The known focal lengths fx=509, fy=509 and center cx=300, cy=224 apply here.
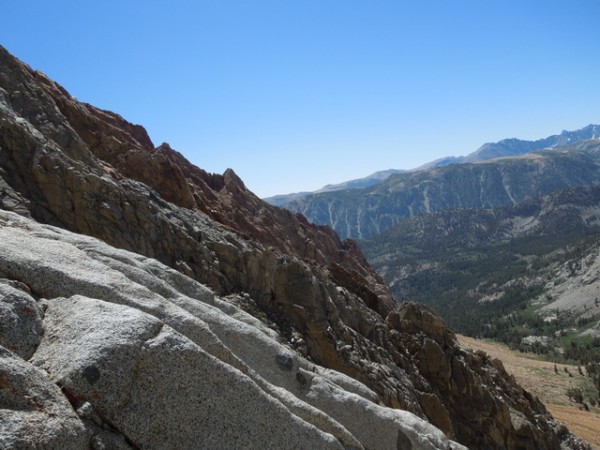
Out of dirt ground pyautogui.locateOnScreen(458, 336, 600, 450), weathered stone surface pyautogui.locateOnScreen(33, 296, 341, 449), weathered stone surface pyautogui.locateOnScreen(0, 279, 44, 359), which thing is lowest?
dirt ground pyautogui.locateOnScreen(458, 336, 600, 450)

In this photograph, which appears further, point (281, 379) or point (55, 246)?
point (281, 379)

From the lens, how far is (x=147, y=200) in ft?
112

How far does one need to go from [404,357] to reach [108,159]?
111 ft

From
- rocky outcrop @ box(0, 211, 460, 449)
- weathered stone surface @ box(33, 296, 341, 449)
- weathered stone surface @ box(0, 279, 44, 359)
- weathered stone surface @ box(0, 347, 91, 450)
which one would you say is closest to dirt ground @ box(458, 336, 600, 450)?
rocky outcrop @ box(0, 211, 460, 449)

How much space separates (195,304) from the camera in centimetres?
1680

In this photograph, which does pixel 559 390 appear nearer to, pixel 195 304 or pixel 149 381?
pixel 195 304

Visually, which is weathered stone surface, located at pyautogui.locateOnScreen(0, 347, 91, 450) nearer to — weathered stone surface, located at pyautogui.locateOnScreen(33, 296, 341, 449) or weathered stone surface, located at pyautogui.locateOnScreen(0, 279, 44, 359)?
weathered stone surface, located at pyautogui.locateOnScreen(33, 296, 341, 449)

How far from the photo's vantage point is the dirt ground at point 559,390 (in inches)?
2260

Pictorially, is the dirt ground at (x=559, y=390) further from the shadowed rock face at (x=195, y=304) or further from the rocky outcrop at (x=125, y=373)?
the rocky outcrop at (x=125, y=373)

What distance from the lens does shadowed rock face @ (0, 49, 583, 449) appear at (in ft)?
38.9

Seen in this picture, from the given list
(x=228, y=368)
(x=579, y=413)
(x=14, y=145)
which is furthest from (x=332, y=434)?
(x=579, y=413)

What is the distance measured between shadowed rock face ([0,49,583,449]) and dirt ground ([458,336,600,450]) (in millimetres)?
16122

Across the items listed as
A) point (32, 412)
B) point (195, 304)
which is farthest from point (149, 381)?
point (195, 304)

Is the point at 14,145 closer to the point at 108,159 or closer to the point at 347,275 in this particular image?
the point at 108,159
